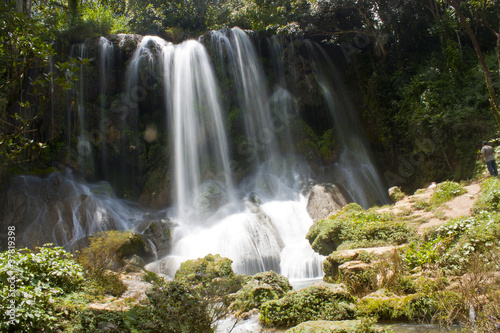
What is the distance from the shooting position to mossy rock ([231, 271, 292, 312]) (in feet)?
21.8

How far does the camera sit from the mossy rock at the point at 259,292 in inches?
261

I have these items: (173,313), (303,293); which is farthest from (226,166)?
(173,313)

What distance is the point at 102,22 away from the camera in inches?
805

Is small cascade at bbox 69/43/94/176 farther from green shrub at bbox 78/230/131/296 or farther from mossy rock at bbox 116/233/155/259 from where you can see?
green shrub at bbox 78/230/131/296

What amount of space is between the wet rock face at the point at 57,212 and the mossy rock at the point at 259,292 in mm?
7563

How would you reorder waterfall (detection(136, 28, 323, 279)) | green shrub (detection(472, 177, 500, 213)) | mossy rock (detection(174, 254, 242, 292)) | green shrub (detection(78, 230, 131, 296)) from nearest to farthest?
green shrub (detection(78, 230, 131, 296)) < green shrub (detection(472, 177, 500, 213)) < mossy rock (detection(174, 254, 242, 292)) < waterfall (detection(136, 28, 323, 279))

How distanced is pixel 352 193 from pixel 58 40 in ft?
56.5

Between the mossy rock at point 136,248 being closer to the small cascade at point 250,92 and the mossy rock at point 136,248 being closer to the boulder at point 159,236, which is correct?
the boulder at point 159,236

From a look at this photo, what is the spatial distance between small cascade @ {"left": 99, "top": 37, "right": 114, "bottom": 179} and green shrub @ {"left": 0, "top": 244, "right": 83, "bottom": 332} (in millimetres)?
12525

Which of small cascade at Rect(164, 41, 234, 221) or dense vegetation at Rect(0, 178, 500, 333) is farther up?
small cascade at Rect(164, 41, 234, 221)

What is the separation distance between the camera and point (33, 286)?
5.21 m

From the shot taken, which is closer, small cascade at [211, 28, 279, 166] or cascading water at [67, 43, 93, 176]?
cascading water at [67, 43, 93, 176]

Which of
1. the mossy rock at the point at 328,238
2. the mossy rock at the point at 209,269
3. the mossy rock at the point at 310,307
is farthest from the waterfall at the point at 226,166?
the mossy rock at the point at 310,307

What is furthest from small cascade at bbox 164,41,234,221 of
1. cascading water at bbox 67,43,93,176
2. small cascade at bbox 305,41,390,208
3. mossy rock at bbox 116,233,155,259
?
small cascade at bbox 305,41,390,208
